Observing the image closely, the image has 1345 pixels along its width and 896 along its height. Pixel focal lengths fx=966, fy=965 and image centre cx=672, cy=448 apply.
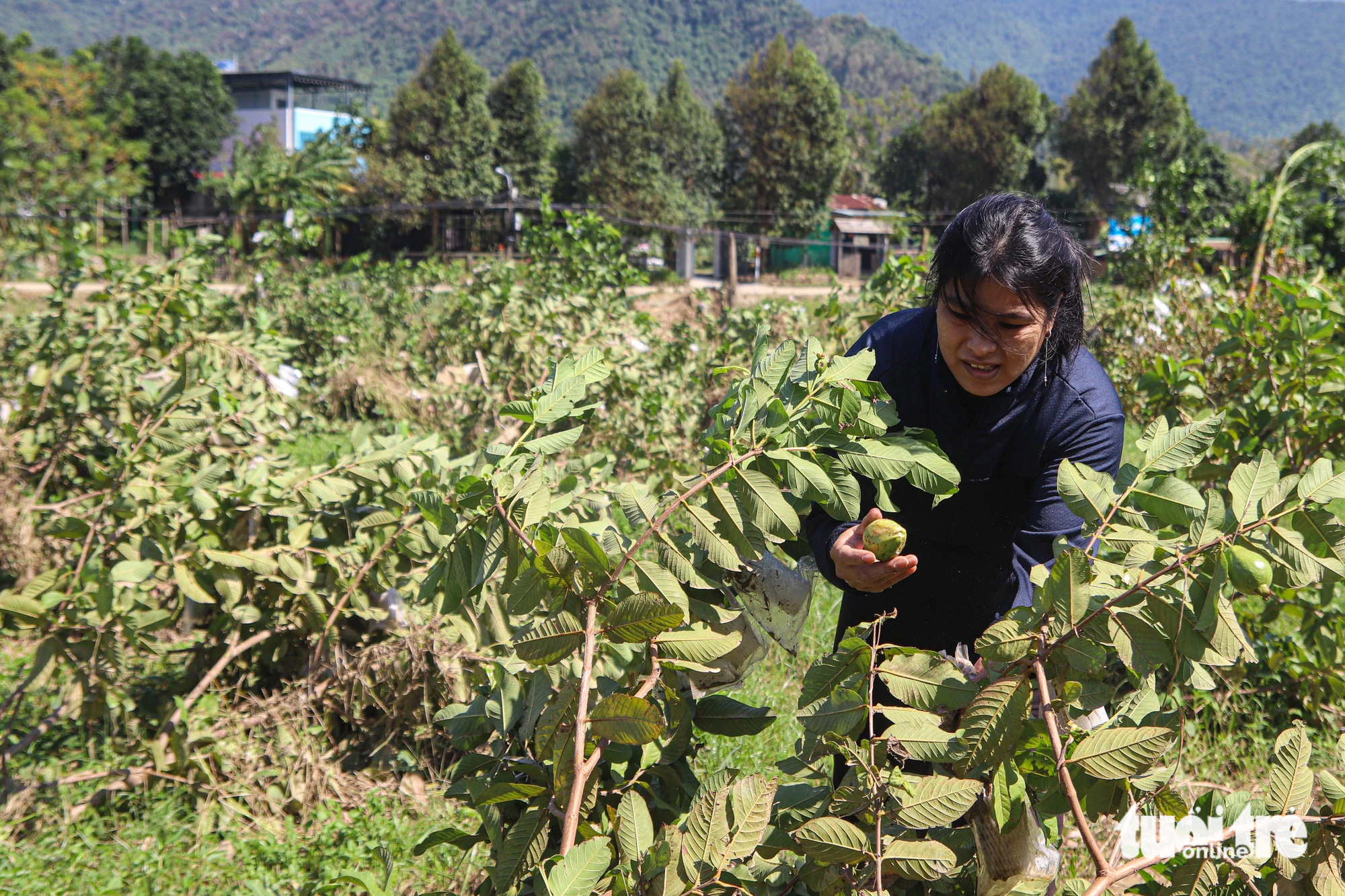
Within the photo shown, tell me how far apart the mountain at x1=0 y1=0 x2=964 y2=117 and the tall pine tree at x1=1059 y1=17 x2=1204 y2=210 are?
64240 millimetres

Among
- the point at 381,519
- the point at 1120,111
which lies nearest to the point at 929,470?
the point at 381,519

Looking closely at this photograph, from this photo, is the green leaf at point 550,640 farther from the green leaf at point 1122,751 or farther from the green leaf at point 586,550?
the green leaf at point 1122,751

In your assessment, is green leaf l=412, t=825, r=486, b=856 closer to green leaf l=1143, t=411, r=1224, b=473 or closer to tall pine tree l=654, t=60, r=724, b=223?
green leaf l=1143, t=411, r=1224, b=473

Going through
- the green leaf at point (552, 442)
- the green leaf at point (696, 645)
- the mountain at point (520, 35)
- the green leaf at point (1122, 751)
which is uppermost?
the mountain at point (520, 35)

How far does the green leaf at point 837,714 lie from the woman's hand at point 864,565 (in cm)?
23

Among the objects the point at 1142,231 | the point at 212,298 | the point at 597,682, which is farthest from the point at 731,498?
the point at 1142,231

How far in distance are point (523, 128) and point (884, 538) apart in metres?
34.1

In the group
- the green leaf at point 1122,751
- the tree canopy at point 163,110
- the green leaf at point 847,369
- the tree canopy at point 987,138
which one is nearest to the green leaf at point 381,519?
the green leaf at point 847,369

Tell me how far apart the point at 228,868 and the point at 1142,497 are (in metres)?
2.16

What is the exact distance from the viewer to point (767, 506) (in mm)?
1097

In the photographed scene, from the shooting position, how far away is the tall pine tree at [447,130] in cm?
3103

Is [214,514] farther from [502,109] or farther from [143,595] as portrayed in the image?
[502,109]

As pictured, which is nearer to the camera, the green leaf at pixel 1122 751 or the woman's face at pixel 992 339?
the green leaf at pixel 1122 751

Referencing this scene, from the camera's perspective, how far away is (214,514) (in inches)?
93.5
